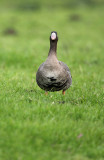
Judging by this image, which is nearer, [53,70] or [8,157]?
[8,157]

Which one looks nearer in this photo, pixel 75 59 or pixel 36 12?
pixel 75 59

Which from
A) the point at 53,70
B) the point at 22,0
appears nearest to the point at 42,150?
the point at 53,70

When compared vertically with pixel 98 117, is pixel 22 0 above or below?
above

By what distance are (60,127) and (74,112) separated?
0.85 meters

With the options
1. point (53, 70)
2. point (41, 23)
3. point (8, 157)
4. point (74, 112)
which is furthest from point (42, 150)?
point (41, 23)

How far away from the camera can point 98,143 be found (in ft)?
15.9

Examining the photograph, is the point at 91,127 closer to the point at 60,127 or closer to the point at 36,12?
the point at 60,127

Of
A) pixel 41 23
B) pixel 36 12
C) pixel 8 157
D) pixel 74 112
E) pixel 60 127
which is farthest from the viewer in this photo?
pixel 36 12

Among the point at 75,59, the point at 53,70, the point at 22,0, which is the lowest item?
the point at 75,59

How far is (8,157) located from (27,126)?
76 centimetres

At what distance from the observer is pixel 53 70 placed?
22.4ft

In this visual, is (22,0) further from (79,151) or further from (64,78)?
(79,151)

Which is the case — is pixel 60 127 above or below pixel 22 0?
below

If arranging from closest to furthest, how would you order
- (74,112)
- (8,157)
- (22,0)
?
(8,157), (74,112), (22,0)
